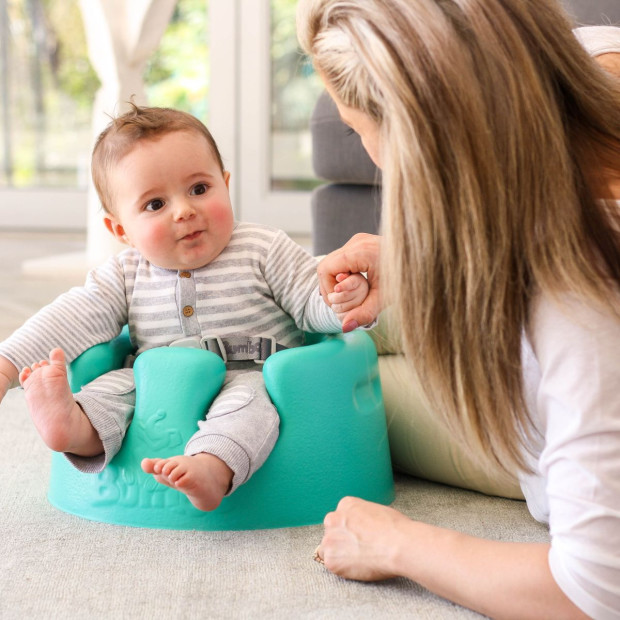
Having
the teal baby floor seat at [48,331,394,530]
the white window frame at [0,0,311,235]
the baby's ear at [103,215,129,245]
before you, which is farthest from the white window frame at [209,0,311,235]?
the teal baby floor seat at [48,331,394,530]

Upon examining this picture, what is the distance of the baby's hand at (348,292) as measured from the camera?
88 centimetres

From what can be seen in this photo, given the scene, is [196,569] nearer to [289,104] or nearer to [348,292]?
[348,292]

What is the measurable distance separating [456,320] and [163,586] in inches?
15.2

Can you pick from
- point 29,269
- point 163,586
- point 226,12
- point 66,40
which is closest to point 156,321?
point 163,586

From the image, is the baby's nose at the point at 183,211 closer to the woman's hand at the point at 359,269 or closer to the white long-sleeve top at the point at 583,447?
the woman's hand at the point at 359,269

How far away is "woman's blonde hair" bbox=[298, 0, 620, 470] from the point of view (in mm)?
666

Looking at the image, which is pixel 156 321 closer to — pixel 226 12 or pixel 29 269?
pixel 29 269

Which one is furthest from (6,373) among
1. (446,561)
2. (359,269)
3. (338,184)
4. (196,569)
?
(338,184)

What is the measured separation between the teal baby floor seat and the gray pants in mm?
18

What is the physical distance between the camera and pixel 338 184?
194cm

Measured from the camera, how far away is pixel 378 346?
1271 millimetres

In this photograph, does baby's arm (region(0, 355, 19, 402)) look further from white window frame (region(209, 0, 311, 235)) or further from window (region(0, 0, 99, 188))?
window (region(0, 0, 99, 188))

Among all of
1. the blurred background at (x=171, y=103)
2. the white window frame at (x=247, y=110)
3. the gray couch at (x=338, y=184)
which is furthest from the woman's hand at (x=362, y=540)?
the white window frame at (x=247, y=110)

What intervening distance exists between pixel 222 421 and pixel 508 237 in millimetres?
414
